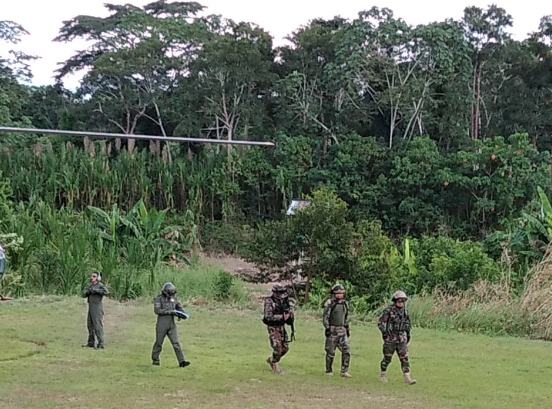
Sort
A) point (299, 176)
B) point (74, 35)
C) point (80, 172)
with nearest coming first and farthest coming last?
point (80, 172) → point (299, 176) → point (74, 35)

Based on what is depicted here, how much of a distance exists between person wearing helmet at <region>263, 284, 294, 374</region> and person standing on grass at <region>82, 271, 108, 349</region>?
2.52 meters

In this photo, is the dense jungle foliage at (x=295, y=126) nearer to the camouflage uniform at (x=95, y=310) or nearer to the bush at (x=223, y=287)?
the bush at (x=223, y=287)

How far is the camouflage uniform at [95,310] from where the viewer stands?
33.4 ft

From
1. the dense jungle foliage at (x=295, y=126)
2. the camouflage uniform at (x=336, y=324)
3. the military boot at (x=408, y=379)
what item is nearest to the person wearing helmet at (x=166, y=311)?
the camouflage uniform at (x=336, y=324)

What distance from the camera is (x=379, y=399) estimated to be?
791 centimetres

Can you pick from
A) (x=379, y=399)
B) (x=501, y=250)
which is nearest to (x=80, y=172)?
(x=501, y=250)

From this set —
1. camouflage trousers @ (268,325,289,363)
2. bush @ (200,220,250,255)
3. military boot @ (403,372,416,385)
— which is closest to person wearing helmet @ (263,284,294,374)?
camouflage trousers @ (268,325,289,363)

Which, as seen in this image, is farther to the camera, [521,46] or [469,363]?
[521,46]

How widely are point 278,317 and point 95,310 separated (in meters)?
2.87

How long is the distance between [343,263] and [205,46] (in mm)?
19140

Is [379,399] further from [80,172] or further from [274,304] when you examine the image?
[80,172]

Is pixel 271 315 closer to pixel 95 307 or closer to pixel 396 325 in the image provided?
pixel 396 325

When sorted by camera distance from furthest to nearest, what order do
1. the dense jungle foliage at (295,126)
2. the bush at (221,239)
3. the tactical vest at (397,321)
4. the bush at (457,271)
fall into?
1. the bush at (221,239)
2. the dense jungle foliage at (295,126)
3. the bush at (457,271)
4. the tactical vest at (397,321)

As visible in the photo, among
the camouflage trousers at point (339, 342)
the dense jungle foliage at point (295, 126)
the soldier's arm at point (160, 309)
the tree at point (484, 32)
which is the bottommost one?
the camouflage trousers at point (339, 342)
